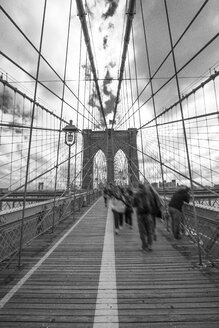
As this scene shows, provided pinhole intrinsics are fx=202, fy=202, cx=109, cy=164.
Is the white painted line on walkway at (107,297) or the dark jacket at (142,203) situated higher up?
the dark jacket at (142,203)

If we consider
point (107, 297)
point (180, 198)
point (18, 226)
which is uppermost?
point (180, 198)

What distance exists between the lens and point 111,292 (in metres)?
2.54

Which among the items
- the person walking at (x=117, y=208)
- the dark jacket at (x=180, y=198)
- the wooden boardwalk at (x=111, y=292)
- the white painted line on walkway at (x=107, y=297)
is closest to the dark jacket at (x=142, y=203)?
the wooden boardwalk at (x=111, y=292)

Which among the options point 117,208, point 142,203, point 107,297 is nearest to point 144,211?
point 142,203

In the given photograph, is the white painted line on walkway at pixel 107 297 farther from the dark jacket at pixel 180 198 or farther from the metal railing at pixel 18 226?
the dark jacket at pixel 180 198

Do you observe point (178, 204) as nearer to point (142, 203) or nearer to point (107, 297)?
point (142, 203)

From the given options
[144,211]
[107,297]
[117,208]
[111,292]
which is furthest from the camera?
[117,208]

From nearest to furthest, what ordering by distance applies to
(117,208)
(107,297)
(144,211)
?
(107,297) → (144,211) → (117,208)

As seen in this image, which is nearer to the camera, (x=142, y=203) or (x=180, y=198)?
(x=142, y=203)

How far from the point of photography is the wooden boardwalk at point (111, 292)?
2.03 metres

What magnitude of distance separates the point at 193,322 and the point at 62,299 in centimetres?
145

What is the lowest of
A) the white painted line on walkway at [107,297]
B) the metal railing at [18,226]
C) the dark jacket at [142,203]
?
the white painted line on walkway at [107,297]

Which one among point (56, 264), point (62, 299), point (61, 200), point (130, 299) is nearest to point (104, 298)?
point (130, 299)

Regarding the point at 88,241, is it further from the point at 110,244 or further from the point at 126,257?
the point at 126,257
